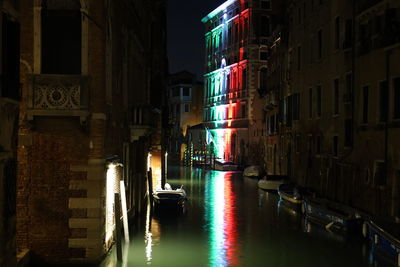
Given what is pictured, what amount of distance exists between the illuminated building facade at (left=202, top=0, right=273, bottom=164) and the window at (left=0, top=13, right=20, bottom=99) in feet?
133

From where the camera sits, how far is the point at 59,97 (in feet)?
40.3

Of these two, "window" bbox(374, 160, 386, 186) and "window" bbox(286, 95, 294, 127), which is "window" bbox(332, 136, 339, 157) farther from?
"window" bbox(286, 95, 294, 127)

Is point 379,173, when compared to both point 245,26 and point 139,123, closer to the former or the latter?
point 139,123

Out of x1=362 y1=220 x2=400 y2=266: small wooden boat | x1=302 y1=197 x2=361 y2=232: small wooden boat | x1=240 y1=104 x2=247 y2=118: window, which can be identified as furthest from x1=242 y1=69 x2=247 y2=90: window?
x1=362 y1=220 x2=400 y2=266: small wooden boat

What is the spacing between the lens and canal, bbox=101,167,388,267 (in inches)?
604

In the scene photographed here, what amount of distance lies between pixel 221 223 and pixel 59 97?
35.9 feet

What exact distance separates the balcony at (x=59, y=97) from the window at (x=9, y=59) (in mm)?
3829

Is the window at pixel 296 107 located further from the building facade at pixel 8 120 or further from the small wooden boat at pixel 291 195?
the building facade at pixel 8 120

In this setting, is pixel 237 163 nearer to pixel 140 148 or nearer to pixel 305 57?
pixel 305 57

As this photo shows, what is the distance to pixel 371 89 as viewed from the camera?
1967 cm

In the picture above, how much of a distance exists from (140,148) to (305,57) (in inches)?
420

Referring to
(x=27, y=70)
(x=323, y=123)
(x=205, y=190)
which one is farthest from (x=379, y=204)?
(x=205, y=190)

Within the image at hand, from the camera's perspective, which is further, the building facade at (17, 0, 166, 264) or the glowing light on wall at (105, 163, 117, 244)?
the glowing light on wall at (105, 163, 117, 244)

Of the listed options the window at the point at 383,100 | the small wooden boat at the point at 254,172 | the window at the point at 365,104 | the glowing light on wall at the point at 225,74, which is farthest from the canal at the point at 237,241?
the glowing light on wall at the point at 225,74
